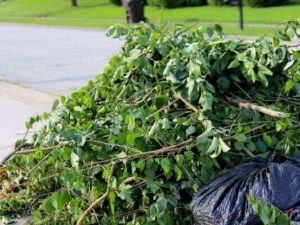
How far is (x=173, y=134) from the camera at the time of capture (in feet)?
12.4

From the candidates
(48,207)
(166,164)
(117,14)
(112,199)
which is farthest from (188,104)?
(117,14)

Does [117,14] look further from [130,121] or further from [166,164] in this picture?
[166,164]

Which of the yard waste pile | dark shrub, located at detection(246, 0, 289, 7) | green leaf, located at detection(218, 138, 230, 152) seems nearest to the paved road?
the yard waste pile

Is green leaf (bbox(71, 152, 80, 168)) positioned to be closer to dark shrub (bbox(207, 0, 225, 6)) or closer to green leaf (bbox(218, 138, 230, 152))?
green leaf (bbox(218, 138, 230, 152))

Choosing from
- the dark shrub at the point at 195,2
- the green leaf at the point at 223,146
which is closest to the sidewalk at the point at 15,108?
the green leaf at the point at 223,146

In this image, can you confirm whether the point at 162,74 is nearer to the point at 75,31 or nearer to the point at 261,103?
the point at 261,103

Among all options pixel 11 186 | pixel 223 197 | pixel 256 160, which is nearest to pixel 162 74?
pixel 256 160

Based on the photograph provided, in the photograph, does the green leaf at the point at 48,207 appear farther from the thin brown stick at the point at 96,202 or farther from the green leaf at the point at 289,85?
the green leaf at the point at 289,85

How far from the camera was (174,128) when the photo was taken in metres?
3.77

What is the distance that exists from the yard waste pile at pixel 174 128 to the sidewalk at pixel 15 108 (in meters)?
2.77

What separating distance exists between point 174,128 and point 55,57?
41.4 ft

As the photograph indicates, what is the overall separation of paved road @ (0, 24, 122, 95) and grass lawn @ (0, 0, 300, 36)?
1.83 metres

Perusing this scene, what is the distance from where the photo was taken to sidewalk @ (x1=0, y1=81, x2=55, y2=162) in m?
7.56

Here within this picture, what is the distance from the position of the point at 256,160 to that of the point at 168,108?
2.33ft
